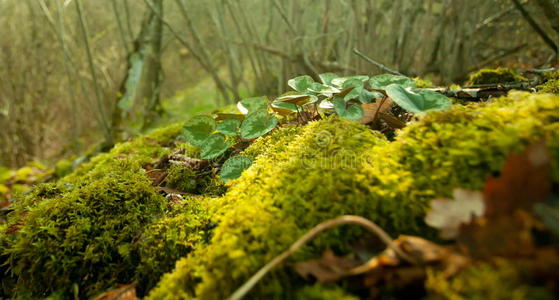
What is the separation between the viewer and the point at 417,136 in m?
0.99

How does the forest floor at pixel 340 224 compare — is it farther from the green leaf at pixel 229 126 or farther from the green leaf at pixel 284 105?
the green leaf at pixel 229 126

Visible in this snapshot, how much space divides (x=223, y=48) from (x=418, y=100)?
3.79 m

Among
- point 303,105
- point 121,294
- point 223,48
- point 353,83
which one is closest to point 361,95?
point 353,83

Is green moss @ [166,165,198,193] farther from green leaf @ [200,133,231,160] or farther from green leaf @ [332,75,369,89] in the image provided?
green leaf @ [332,75,369,89]

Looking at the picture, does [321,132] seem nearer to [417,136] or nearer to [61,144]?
[417,136]

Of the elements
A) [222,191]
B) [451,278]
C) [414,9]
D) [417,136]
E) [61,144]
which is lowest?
[61,144]

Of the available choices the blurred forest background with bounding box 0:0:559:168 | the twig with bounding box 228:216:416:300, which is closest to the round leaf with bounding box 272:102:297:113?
the twig with bounding box 228:216:416:300

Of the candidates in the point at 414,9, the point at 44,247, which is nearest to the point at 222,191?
the point at 44,247

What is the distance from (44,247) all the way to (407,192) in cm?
127

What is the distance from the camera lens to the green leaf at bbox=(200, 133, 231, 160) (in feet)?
5.10

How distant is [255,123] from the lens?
1520 mm

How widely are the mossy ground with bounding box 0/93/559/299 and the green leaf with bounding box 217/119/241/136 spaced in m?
0.31

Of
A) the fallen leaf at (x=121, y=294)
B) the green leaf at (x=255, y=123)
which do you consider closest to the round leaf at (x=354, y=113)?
the green leaf at (x=255, y=123)

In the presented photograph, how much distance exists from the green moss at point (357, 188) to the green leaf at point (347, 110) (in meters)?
0.28
